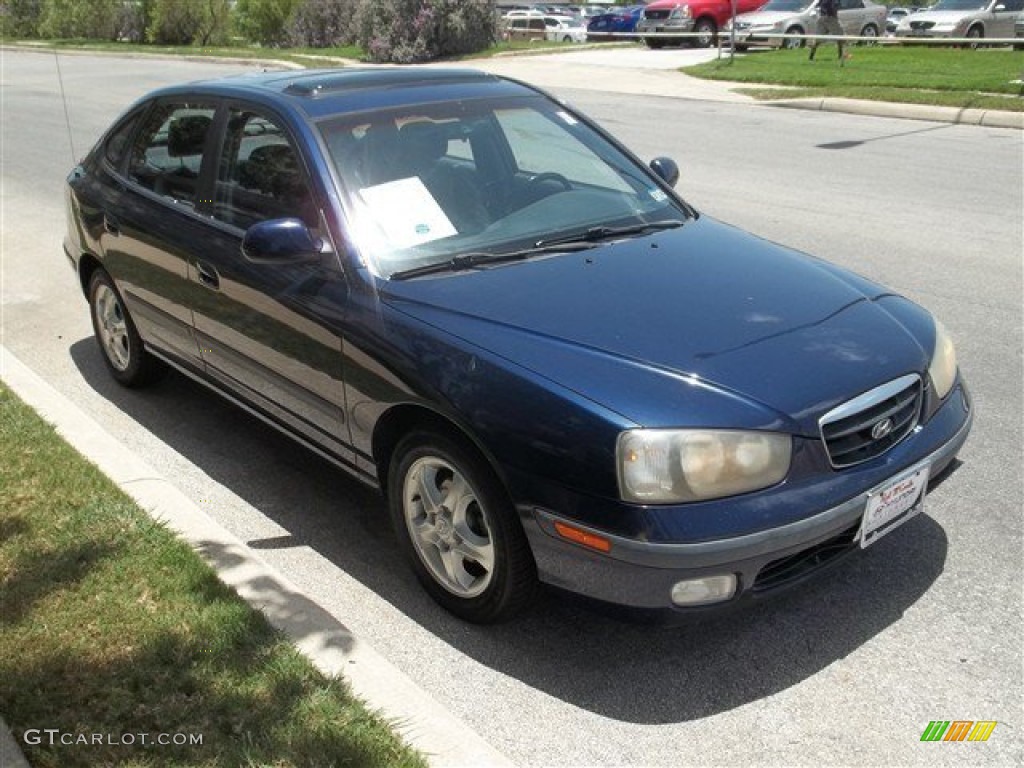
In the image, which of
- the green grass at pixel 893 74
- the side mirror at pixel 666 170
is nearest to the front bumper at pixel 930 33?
the green grass at pixel 893 74

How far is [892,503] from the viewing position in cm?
340

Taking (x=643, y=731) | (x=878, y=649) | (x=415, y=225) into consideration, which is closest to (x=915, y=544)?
(x=878, y=649)

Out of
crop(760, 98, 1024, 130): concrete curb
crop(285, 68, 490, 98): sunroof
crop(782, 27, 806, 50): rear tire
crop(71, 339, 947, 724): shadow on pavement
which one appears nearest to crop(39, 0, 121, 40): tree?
crop(782, 27, 806, 50): rear tire

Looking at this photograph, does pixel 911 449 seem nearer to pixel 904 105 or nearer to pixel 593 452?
pixel 593 452

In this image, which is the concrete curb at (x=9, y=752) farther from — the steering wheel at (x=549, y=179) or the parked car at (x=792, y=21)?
the parked car at (x=792, y=21)

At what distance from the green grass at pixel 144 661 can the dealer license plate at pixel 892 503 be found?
1501mm

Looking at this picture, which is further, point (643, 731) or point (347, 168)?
point (347, 168)

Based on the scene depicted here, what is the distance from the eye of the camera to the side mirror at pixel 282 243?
13.0ft

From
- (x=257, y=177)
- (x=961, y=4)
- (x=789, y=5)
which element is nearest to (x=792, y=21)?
(x=789, y=5)

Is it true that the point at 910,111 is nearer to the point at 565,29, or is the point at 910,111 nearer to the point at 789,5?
the point at 789,5

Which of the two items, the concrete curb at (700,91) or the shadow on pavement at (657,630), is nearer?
the shadow on pavement at (657,630)

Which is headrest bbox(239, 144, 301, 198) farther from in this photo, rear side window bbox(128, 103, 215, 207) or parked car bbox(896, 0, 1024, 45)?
parked car bbox(896, 0, 1024, 45)

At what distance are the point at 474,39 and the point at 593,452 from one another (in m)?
29.9

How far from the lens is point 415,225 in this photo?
4.09 m
